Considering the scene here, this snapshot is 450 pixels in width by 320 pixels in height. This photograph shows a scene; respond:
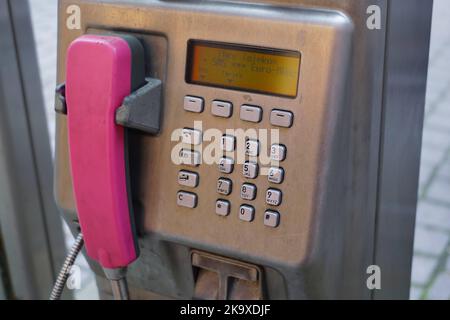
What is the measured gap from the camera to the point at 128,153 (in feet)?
2.48

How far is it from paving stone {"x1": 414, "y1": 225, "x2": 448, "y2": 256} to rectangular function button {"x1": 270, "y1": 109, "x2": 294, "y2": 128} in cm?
72

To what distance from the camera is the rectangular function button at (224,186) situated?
716 mm

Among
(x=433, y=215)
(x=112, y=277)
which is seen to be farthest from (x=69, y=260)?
(x=433, y=215)

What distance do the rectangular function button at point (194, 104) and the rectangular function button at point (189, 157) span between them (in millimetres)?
43

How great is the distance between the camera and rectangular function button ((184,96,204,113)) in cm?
72

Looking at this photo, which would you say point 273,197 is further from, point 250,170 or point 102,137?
point 102,137

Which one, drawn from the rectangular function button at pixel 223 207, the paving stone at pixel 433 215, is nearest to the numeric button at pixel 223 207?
the rectangular function button at pixel 223 207

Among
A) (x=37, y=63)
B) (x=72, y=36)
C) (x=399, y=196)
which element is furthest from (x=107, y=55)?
(x=37, y=63)

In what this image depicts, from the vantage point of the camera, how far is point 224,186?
28.3 inches

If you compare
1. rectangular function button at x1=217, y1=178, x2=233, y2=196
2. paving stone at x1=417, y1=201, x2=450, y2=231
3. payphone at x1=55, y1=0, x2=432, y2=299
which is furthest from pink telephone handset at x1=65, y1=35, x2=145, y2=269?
paving stone at x1=417, y1=201, x2=450, y2=231

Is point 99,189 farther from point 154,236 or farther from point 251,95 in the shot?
point 251,95

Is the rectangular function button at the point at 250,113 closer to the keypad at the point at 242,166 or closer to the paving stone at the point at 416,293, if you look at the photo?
the keypad at the point at 242,166

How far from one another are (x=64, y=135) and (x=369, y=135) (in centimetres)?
34

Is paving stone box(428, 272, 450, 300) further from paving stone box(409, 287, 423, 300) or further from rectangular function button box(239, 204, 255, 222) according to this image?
rectangular function button box(239, 204, 255, 222)
